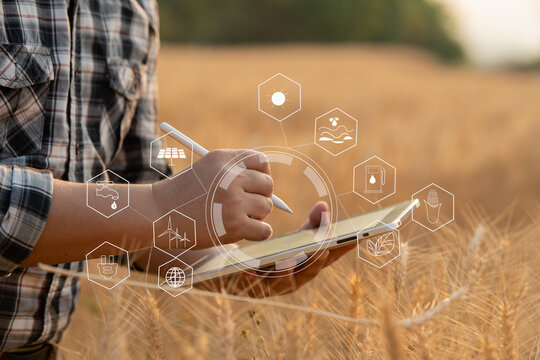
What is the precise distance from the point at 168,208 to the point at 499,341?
313 mm

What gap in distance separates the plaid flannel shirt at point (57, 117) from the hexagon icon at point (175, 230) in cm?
9

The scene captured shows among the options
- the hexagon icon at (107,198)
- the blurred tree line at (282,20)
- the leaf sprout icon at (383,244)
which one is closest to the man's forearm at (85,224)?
the hexagon icon at (107,198)

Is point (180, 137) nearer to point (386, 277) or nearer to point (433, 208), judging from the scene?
point (386, 277)

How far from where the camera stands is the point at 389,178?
1209 mm

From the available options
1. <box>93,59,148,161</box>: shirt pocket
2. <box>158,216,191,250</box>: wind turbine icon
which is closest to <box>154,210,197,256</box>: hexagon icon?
<box>158,216,191,250</box>: wind turbine icon

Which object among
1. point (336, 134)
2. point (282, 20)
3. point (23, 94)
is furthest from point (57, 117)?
A: point (282, 20)

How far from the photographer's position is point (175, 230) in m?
0.44

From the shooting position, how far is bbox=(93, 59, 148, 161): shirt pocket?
688mm

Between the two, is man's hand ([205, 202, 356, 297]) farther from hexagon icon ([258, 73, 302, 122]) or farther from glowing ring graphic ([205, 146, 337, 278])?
hexagon icon ([258, 73, 302, 122])

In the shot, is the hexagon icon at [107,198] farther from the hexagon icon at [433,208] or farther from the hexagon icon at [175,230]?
the hexagon icon at [433,208]

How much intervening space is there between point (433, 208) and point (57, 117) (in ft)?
1.77

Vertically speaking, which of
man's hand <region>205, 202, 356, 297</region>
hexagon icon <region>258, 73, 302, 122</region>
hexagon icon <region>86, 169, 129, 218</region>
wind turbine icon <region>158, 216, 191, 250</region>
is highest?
hexagon icon <region>258, 73, 302, 122</region>

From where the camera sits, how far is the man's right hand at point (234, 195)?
1.41 ft

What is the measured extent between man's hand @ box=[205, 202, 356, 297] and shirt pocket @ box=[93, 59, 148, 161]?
0.25m
